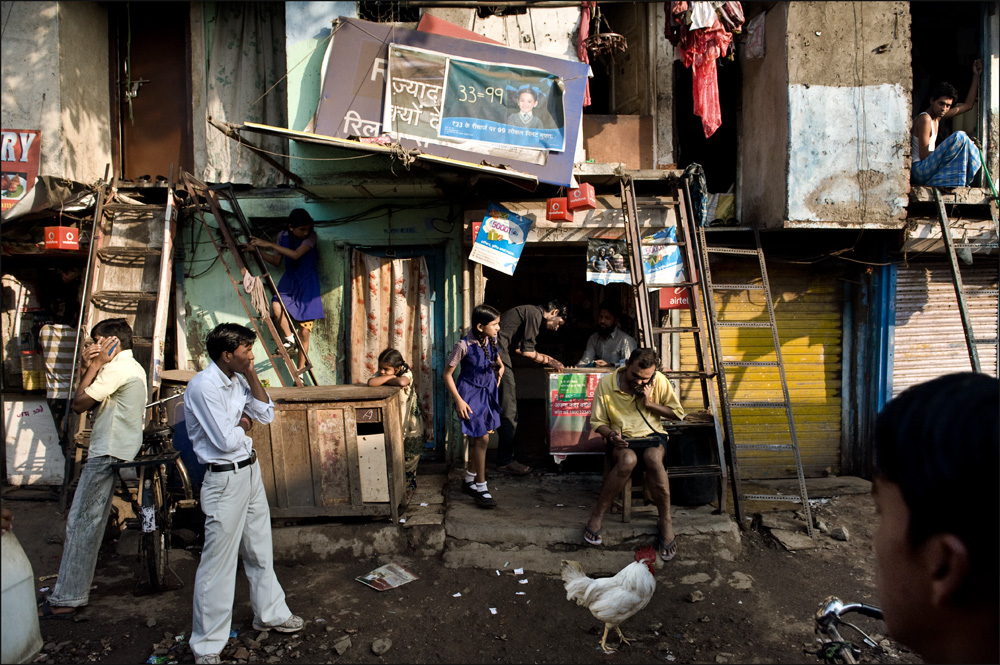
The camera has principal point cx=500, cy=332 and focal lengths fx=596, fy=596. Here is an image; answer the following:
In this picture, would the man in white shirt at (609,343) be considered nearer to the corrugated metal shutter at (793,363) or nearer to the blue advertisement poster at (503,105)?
the corrugated metal shutter at (793,363)

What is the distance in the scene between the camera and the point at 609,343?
7684 mm

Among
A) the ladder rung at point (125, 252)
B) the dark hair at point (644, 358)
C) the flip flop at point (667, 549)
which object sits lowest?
the flip flop at point (667, 549)

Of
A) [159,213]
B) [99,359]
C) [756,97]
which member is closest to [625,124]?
[756,97]

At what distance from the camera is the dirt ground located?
13.8ft

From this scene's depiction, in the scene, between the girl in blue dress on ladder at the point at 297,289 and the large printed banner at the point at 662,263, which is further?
the girl in blue dress on ladder at the point at 297,289

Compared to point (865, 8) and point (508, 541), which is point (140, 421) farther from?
point (865, 8)

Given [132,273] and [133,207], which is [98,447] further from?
[133,207]

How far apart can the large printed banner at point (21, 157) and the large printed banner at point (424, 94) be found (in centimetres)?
341

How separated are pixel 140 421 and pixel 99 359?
618mm

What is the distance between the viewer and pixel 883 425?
2.99ft

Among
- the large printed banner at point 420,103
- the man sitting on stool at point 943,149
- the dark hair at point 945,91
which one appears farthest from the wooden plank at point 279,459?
the dark hair at point 945,91

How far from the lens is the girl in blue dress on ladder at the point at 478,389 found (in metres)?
6.13

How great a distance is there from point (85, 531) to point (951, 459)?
5.74 m

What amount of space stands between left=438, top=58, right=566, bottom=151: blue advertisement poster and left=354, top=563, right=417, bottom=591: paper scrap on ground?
4547mm
